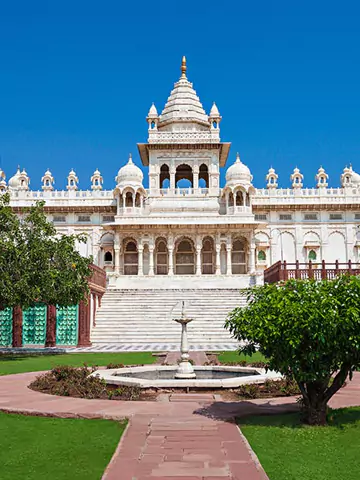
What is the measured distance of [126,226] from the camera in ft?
115

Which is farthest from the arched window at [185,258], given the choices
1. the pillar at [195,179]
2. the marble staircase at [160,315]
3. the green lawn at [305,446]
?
the green lawn at [305,446]

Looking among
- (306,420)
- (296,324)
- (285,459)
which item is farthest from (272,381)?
(285,459)

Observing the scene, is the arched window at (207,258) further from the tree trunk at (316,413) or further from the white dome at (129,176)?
the tree trunk at (316,413)

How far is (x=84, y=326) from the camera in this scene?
21562mm

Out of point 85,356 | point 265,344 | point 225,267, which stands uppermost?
point 225,267

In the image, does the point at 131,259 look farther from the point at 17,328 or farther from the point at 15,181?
the point at 17,328

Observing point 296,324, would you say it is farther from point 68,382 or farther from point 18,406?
point 68,382

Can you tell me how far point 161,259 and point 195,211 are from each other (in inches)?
173

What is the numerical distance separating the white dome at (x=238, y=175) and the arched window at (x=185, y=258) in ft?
17.9

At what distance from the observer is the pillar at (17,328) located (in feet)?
69.3

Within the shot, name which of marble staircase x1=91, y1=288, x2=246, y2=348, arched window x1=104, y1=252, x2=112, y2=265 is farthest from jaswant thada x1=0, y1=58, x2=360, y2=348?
marble staircase x1=91, y1=288, x2=246, y2=348

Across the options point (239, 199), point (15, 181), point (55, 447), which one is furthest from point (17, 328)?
point (15, 181)

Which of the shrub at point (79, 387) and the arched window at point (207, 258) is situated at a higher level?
the arched window at point (207, 258)

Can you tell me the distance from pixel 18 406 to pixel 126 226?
91.0 feet
